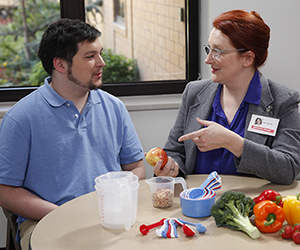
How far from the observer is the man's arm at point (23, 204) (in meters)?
1.80

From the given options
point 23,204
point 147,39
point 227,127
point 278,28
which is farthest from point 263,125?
point 147,39

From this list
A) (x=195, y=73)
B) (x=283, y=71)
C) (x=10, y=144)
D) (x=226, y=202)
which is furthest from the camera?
(x=195, y=73)

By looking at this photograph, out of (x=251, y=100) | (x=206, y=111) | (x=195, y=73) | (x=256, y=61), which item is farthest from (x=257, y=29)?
(x=195, y=73)

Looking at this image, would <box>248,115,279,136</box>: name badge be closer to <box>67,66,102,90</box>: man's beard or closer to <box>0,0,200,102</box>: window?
<box>67,66,102,90</box>: man's beard

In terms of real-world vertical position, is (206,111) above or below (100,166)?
above

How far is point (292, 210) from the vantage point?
4.45 feet

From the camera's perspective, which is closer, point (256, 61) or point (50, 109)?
point (50, 109)

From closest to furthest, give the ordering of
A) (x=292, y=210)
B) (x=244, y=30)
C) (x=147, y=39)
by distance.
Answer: (x=292, y=210), (x=244, y=30), (x=147, y=39)

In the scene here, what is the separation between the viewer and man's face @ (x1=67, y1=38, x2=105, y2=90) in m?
2.01

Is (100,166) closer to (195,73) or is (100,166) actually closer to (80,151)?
(80,151)

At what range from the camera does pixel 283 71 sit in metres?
3.03

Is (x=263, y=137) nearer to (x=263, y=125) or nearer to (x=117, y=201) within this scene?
(x=263, y=125)

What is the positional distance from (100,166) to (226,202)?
2.71 ft

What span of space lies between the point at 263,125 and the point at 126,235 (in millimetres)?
954
